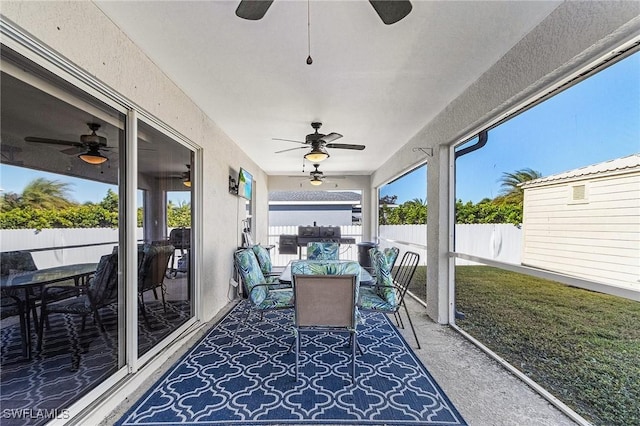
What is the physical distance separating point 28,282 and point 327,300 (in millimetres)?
1825

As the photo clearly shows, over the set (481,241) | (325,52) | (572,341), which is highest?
(325,52)

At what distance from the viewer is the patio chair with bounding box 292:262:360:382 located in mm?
2332

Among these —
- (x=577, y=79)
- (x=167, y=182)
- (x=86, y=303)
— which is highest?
(x=577, y=79)

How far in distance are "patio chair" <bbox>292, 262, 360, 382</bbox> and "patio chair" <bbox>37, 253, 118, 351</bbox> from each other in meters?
1.32

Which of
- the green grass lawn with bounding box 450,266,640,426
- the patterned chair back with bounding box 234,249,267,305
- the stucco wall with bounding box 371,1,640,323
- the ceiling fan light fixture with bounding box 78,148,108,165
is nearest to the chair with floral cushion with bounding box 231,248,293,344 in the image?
the patterned chair back with bounding box 234,249,267,305

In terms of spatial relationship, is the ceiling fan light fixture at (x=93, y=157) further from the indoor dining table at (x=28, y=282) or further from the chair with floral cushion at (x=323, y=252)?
the chair with floral cushion at (x=323, y=252)

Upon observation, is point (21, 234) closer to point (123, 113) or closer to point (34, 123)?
point (34, 123)

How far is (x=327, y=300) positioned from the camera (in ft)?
7.83

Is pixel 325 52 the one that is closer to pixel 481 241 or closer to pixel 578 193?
pixel 578 193

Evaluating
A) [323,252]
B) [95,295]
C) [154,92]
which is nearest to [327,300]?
[95,295]

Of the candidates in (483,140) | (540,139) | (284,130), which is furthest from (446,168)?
(284,130)

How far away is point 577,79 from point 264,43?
7.08 feet

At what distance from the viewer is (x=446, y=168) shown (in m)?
3.71

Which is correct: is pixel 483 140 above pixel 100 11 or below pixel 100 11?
below
